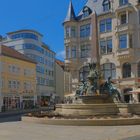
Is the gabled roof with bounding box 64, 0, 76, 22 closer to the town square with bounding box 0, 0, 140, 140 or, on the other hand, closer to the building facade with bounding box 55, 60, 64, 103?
the town square with bounding box 0, 0, 140, 140

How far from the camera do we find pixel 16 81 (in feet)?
210

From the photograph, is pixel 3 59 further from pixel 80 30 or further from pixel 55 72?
pixel 55 72

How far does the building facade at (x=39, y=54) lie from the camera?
76.8 m

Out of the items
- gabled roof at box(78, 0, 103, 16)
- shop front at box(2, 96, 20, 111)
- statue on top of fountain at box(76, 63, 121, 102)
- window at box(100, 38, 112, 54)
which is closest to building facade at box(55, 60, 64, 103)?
shop front at box(2, 96, 20, 111)

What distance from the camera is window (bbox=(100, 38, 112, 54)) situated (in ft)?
170

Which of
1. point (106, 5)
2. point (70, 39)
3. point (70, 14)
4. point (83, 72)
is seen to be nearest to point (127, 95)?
point (83, 72)

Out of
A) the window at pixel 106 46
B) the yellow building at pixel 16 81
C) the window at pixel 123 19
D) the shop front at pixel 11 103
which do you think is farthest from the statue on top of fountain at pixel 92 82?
the shop front at pixel 11 103

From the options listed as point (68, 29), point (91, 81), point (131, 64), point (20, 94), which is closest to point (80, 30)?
point (68, 29)

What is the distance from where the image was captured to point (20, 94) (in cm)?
6494

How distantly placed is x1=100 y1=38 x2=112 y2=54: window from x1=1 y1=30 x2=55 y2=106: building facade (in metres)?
27.5

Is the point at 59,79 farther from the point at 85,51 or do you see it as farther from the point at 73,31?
the point at 85,51

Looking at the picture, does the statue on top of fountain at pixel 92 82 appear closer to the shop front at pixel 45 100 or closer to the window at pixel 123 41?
the window at pixel 123 41

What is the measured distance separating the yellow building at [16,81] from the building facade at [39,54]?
7606 millimetres

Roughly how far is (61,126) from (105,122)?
233 cm
